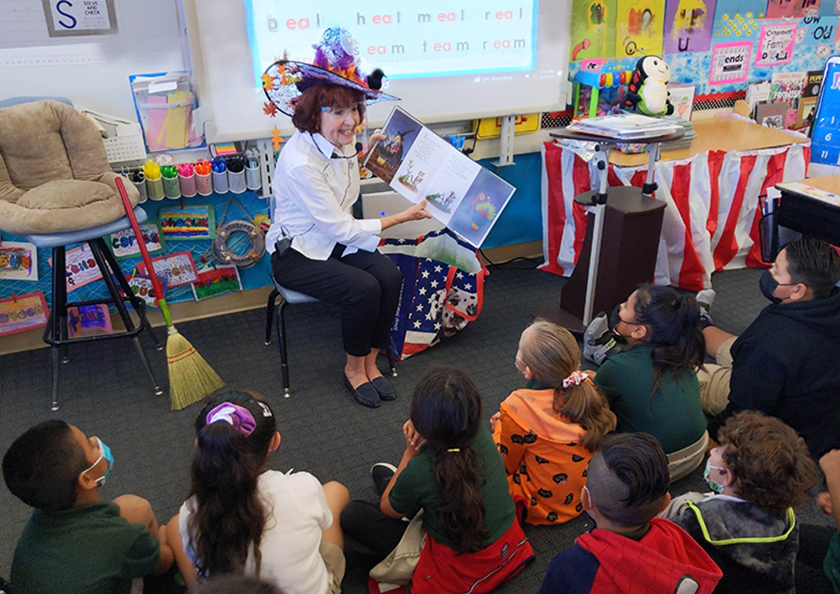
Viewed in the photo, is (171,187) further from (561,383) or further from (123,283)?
(561,383)

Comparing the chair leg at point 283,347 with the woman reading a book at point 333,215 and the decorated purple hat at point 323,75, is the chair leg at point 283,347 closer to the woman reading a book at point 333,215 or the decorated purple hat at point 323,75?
the woman reading a book at point 333,215

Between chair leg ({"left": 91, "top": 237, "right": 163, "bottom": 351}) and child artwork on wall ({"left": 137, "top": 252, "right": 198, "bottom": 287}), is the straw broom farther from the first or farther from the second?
child artwork on wall ({"left": 137, "top": 252, "right": 198, "bottom": 287})

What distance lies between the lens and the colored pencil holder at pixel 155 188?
2.55 metres

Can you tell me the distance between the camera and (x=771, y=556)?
128 cm

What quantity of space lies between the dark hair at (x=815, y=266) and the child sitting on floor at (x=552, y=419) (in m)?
0.72

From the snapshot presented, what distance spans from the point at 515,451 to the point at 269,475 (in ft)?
2.31

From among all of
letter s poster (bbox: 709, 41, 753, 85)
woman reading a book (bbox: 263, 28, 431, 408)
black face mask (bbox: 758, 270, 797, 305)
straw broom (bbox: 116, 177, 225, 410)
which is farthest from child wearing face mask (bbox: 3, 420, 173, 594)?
letter s poster (bbox: 709, 41, 753, 85)

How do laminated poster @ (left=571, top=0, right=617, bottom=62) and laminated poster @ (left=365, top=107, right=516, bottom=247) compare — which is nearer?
laminated poster @ (left=365, top=107, right=516, bottom=247)

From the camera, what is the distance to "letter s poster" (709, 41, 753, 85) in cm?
357

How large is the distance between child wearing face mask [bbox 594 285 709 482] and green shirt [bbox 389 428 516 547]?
0.47m

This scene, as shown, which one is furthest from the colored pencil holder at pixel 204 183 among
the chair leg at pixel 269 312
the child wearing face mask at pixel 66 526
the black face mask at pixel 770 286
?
the black face mask at pixel 770 286

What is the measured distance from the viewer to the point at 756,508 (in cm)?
129

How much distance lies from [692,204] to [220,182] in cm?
225

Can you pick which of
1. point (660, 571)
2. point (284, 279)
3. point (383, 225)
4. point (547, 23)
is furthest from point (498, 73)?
point (660, 571)
